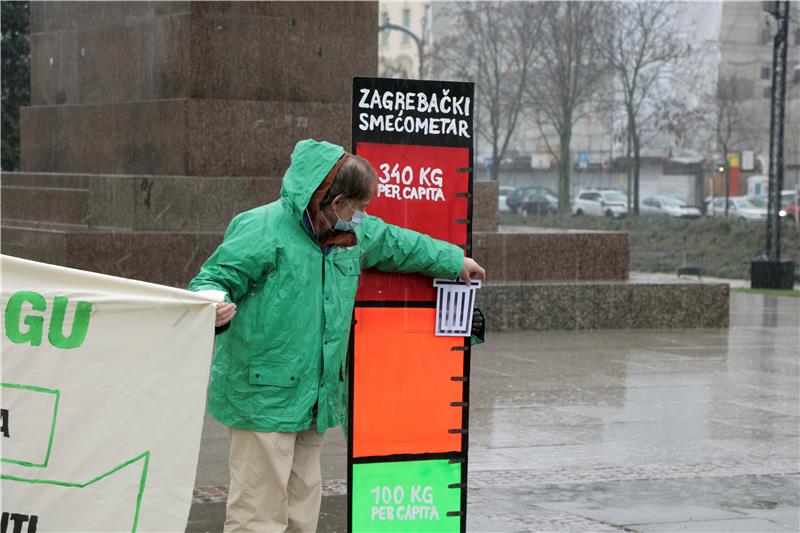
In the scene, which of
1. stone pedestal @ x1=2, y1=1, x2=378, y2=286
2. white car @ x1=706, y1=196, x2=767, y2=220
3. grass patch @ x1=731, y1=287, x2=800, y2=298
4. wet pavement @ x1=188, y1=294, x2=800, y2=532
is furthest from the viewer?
white car @ x1=706, y1=196, x2=767, y2=220

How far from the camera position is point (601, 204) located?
54094mm

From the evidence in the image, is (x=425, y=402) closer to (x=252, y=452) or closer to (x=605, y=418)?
(x=252, y=452)

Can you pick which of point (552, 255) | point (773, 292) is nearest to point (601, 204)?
point (773, 292)

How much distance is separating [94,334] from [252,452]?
0.74 metres

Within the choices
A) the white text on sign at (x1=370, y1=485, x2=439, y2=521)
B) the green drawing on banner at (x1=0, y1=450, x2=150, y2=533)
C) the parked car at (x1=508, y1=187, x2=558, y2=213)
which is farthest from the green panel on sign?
the parked car at (x1=508, y1=187, x2=558, y2=213)

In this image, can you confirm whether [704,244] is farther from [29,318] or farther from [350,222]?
[29,318]

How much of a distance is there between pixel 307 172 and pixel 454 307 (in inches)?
36.5

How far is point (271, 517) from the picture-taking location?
15.8 ft

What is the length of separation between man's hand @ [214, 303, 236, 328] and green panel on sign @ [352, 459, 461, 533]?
1054mm

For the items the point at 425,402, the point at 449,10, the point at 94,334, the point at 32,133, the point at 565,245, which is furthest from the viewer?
the point at 449,10

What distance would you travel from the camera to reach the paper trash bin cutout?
5309 millimetres

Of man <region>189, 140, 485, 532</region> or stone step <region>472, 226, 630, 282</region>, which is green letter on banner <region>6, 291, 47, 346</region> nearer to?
man <region>189, 140, 485, 532</region>

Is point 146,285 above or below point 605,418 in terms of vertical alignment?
above

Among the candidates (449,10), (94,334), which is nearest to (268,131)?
(94,334)
